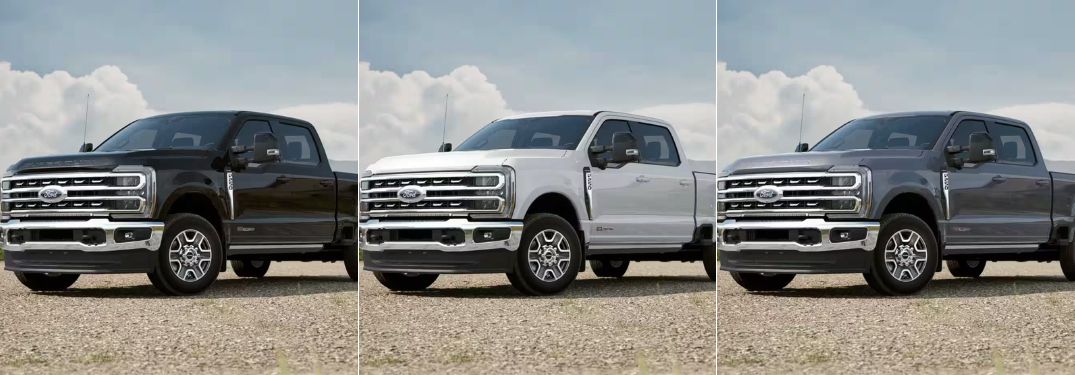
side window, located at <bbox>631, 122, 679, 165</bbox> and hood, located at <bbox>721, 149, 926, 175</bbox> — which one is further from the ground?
side window, located at <bbox>631, 122, 679, 165</bbox>

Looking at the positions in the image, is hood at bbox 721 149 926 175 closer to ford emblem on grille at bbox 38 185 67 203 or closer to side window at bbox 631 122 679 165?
side window at bbox 631 122 679 165

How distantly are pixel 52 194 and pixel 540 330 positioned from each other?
17.7 feet

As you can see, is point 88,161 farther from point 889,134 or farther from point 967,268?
point 967,268

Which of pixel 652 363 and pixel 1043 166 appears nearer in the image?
pixel 652 363

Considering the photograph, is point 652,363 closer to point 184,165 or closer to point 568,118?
point 568,118

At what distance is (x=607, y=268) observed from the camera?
15.0 metres

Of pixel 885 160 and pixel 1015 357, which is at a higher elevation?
pixel 885 160

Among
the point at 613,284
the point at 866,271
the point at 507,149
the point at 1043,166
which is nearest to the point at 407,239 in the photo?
the point at 507,149

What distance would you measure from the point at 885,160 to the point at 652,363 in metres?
4.96

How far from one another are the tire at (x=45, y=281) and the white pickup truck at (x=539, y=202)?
11.9 feet

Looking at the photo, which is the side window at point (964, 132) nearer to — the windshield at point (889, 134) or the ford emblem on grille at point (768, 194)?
the windshield at point (889, 134)

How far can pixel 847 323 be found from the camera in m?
9.67

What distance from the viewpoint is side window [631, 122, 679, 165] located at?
12.4 meters

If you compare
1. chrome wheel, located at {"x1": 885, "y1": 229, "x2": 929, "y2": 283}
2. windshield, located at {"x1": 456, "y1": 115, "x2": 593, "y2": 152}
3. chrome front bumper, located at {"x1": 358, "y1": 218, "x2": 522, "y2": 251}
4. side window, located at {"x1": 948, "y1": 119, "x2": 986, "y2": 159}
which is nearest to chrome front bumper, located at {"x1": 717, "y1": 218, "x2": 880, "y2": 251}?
chrome wheel, located at {"x1": 885, "y1": 229, "x2": 929, "y2": 283}
